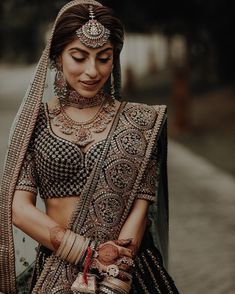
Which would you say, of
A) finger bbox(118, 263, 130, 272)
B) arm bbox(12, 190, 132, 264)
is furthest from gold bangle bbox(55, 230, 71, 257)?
finger bbox(118, 263, 130, 272)

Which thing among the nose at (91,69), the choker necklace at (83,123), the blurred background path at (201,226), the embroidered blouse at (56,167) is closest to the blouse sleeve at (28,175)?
the embroidered blouse at (56,167)

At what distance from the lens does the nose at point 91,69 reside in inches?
111

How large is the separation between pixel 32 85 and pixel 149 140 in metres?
0.49

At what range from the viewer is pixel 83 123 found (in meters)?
2.92

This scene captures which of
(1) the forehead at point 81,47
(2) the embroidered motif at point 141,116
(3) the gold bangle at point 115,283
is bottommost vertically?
(3) the gold bangle at point 115,283

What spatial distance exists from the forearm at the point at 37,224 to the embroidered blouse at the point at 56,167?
85mm

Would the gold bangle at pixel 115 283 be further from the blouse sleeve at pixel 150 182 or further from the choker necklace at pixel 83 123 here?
the choker necklace at pixel 83 123

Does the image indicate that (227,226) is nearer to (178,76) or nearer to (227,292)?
(227,292)

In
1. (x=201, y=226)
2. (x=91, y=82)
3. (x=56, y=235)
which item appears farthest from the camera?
(x=201, y=226)

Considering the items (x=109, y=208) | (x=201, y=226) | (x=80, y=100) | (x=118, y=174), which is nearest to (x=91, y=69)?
(x=80, y=100)

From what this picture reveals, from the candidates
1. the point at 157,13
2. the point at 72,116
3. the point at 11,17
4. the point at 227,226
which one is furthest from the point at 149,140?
the point at 11,17

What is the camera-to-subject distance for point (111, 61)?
2.91 m

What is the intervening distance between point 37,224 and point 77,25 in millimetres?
726

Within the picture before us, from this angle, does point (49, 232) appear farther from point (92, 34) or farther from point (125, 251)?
point (92, 34)
